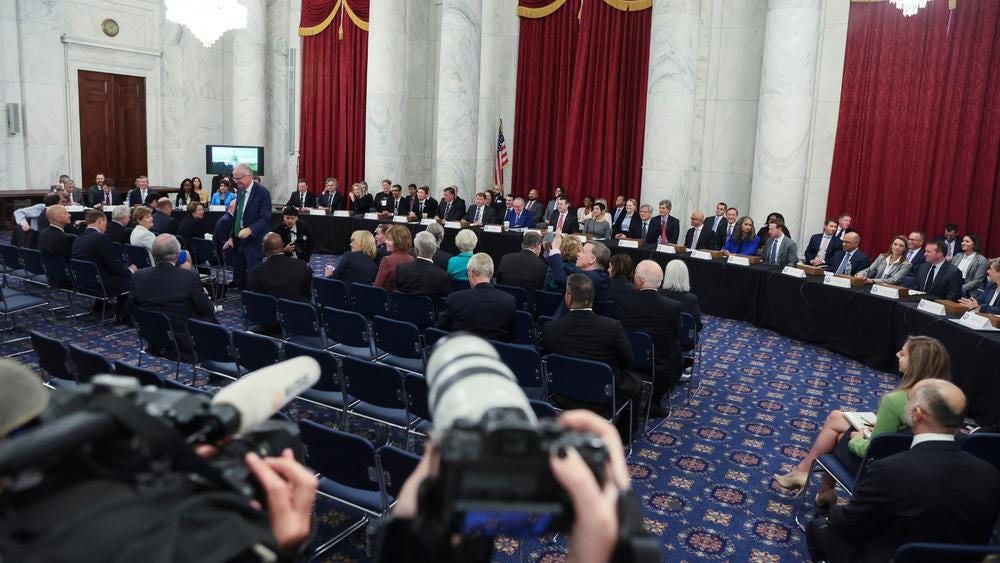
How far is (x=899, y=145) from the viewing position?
431 inches

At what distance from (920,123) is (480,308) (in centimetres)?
837

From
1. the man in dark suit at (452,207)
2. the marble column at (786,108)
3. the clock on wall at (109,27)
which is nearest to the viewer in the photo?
→ the marble column at (786,108)

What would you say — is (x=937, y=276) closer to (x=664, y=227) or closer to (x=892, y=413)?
(x=664, y=227)

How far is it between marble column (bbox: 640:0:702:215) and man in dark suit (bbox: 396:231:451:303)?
6.25 m

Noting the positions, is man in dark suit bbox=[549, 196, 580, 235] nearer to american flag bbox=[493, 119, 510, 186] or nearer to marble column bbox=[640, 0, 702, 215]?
marble column bbox=[640, 0, 702, 215]

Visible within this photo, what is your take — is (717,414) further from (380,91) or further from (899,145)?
(380,91)

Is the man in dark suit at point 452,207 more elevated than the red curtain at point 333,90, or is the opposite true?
the red curtain at point 333,90

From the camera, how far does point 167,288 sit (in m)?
6.08

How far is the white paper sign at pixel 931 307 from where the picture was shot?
22.3ft

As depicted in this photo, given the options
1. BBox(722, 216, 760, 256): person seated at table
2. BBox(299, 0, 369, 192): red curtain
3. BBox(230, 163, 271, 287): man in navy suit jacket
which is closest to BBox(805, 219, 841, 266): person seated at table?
BBox(722, 216, 760, 256): person seated at table

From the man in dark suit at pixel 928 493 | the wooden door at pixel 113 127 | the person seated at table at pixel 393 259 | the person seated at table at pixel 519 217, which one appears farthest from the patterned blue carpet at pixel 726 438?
the wooden door at pixel 113 127

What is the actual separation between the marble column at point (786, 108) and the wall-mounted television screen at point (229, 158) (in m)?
10.4

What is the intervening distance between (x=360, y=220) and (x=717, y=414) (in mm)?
8336

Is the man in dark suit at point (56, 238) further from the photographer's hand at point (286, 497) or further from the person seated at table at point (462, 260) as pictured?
the photographer's hand at point (286, 497)
